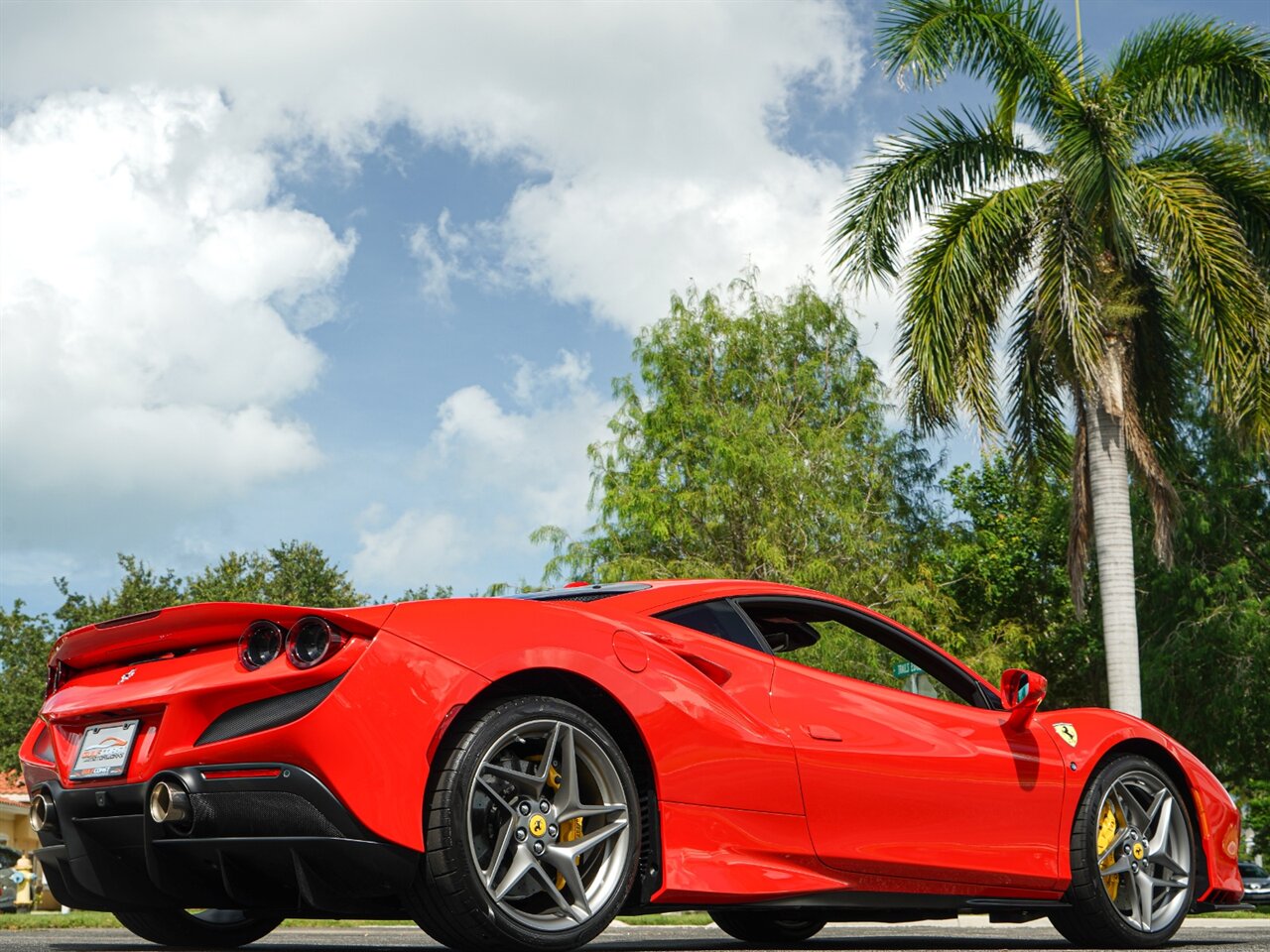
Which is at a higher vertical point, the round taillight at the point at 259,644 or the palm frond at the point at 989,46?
the palm frond at the point at 989,46

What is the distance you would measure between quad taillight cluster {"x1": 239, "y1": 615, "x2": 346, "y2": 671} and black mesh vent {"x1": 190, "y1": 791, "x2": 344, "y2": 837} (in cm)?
36

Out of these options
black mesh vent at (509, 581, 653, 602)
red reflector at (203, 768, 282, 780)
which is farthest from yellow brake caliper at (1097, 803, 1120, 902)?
red reflector at (203, 768, 282, 780)

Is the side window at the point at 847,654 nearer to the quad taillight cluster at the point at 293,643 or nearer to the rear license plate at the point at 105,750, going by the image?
the rear license plate at the point at 105,750

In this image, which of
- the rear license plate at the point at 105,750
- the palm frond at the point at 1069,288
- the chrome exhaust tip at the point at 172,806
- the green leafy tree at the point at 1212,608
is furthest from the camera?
the green leafy tree at the point at 1212,608

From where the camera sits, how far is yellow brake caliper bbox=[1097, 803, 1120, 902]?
6043 mm

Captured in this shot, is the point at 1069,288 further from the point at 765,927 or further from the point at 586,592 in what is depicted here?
the point at 586,592

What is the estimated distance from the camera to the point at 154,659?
14.9ft

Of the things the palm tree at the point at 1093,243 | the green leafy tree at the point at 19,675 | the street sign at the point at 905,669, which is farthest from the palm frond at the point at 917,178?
the green leafy tree at the point at 19,675

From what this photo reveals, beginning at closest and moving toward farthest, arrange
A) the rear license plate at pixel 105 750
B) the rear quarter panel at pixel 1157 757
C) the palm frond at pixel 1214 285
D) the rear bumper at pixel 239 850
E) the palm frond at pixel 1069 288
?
the rear bumper at pixel 239 850 → the rear license plate at pixel 105 750 → the rear quarter panel at pixel 1157 757 → the palm frond at pixel 1214 285 → the palm frond at pixel 1069 288

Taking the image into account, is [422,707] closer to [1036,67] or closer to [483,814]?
[483,814]

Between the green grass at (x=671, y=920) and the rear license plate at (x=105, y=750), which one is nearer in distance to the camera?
the rear license plate at (x=105, y=750)

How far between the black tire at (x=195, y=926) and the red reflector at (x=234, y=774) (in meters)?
1.28

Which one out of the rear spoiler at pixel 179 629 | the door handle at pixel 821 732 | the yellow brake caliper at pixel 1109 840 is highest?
the rear spoiler at pixel 179 629

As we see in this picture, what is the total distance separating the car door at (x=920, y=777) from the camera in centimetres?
495
